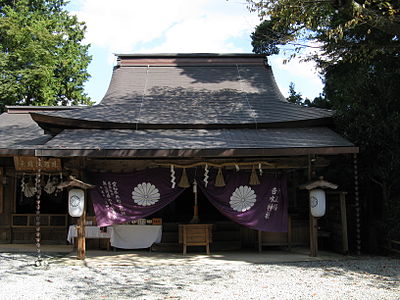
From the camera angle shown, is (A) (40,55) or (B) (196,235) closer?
(B) (196,235)

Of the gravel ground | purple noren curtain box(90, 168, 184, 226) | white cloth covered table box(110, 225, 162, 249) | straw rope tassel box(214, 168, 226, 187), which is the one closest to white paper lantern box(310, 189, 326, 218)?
the gravel ground

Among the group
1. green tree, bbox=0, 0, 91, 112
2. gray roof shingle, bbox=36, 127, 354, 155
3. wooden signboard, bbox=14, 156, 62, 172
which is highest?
green tree, bbox=0, 0, 91, 112

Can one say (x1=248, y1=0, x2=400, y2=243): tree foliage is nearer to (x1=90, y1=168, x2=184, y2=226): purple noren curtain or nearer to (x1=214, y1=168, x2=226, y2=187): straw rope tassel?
(x1=214, y1=168, x2=226, y2=187): straw rope tassel

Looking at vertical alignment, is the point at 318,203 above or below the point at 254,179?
below

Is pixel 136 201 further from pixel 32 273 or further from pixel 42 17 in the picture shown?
pixel 42 17

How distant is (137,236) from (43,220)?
3441mm

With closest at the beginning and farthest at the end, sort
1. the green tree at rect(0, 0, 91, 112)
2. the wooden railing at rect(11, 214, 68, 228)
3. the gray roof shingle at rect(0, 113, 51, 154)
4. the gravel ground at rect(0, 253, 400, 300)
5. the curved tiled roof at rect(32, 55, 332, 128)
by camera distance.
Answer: the gravel ground at rect(0, 253, 400, 300) < the gray roof shingle at rect(0, 113, 51, 154) < the curved tiled roof at rect(32, 55, 332, 128) < the wooden railing at rect(11, 214, 68, 228) < the green tree at rect(0, 0, 91, 112)

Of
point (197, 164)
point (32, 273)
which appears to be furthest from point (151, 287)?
point (197, 164)

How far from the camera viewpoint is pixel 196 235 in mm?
8898

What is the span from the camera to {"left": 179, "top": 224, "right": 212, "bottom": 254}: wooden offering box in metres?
8.82

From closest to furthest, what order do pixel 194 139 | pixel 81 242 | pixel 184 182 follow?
pixel 81 242 < pixel 184 182 < pixel 194 139

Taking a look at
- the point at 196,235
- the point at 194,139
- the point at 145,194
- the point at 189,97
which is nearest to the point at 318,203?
the point at 196,235

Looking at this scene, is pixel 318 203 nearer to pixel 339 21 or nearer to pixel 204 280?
pixel 204 280

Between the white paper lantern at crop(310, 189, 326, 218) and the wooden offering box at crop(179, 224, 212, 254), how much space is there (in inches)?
93.7
